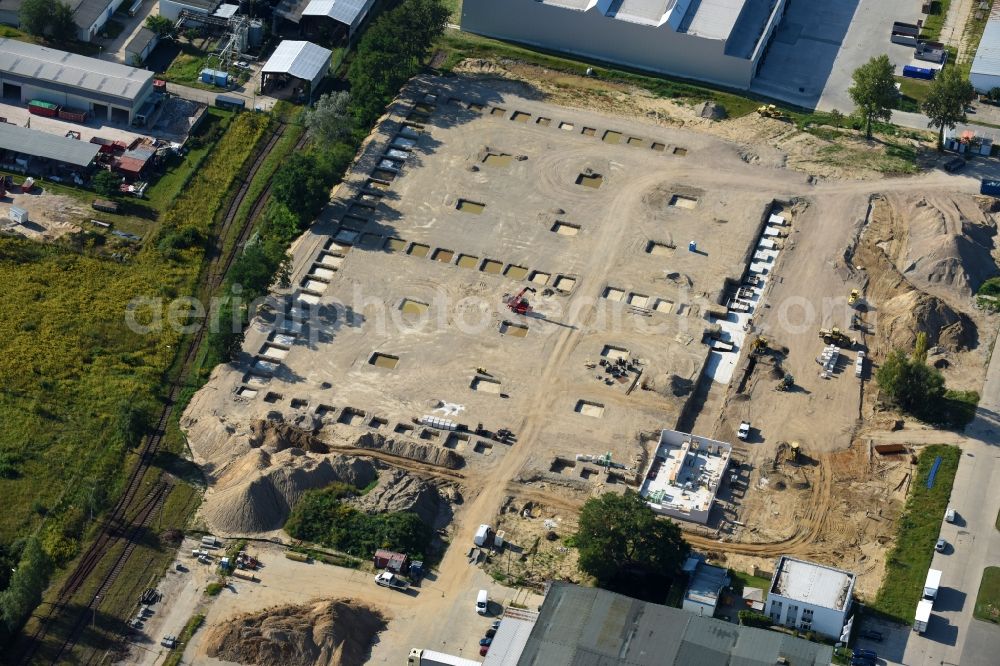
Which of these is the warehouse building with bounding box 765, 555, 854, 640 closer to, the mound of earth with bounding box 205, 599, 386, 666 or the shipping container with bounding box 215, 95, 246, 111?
the mound of earth with bounding box 205, 599, 386, 666

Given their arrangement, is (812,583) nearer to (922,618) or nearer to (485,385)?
(922,618)

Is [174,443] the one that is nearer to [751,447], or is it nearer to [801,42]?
[751,447]

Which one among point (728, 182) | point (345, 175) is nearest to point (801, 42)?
point (728, 182)

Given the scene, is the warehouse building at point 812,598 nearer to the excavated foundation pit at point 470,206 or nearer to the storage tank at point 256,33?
the excavated foundation pit at point 470,206

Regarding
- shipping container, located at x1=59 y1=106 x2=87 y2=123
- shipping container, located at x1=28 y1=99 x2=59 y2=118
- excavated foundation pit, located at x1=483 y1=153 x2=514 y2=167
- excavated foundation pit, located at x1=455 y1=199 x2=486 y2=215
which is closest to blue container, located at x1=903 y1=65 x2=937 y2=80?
excavated foundation pit, located at x1=483 y1=153 x2=514 y2=167

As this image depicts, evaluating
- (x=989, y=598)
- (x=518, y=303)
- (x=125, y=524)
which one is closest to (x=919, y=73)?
(x=518, y=303)
